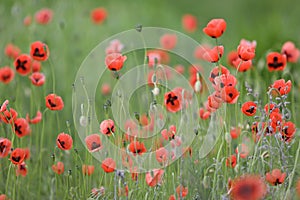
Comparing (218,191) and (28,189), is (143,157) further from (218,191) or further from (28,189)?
(28,189)

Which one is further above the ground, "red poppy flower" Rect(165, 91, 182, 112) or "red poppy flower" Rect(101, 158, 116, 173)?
"red poppy flower" Rect(165, 91, 182, 112)

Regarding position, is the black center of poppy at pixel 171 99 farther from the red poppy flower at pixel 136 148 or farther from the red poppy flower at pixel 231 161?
the red poppy flower at pixel 231 161

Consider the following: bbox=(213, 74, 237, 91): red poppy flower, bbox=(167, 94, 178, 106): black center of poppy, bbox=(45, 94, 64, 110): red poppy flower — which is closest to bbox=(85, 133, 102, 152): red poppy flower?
bbox=(45, 94, 64, 110): red poppy flower

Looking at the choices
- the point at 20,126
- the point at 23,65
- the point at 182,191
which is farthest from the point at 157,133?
the point at 23,65

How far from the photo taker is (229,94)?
2.27 m

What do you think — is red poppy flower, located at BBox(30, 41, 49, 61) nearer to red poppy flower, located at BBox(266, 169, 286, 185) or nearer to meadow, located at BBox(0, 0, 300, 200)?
meadow, located at BBox(0, 0, 300, 200)

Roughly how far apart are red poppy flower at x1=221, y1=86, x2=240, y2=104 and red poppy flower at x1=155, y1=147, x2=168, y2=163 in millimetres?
328

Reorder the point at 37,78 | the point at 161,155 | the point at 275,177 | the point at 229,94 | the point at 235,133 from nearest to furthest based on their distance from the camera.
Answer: the point at 275,177, the point at 229,94, the point at 161,155, the point at 235,133, the point at 37,78

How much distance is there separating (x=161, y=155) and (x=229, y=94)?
1.24 feet

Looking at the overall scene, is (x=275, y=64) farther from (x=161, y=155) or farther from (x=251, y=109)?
(x=161, y=155)

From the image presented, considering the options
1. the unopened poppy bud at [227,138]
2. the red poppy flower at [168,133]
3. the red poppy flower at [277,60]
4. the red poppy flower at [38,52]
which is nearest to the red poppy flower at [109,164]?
the red poppy flower at [168,133]

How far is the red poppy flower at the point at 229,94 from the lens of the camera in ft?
7.42

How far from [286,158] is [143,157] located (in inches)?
23.8

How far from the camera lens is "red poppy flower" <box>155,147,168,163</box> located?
2354 millimetres
